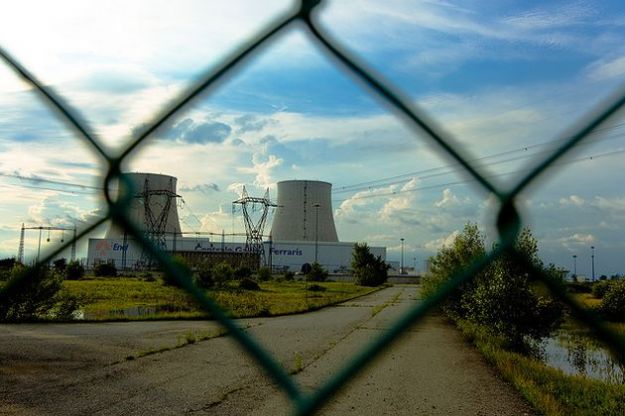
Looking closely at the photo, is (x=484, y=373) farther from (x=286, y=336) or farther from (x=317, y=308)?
(x=317, y=308)

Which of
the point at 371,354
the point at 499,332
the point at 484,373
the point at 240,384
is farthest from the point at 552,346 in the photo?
the point at 371,354

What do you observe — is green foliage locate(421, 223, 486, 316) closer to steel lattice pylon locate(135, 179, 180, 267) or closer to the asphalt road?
the asphalt road

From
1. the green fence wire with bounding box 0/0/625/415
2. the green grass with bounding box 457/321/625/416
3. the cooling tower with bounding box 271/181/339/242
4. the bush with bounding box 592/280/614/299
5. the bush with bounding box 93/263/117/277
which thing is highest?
the cooling tower with bounding box 271/181/339/242

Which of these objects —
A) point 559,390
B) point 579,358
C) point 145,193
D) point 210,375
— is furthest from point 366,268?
point 145,193

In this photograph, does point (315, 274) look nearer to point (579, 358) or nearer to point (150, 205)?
point (579, 358)

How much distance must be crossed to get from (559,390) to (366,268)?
136ft

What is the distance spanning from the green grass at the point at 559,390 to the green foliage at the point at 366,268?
3856 centimetres

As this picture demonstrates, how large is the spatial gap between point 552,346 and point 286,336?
611 centimetres

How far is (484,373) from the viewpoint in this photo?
962 centimetres

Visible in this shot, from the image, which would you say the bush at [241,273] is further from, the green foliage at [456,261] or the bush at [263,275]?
the green foliage at [456,261]

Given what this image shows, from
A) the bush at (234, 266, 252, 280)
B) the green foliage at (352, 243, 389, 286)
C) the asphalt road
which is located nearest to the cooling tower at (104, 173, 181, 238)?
the asphalt road

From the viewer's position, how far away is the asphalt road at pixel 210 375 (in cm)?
682

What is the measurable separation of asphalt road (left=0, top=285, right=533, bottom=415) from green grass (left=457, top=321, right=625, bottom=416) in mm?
239

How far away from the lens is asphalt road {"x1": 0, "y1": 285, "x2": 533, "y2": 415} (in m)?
6.82
